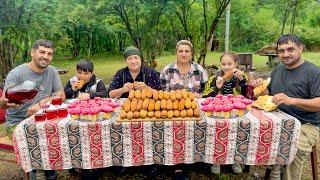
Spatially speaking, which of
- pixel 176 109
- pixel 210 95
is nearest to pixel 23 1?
pixel 210 95

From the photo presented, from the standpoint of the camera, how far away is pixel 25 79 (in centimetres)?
419

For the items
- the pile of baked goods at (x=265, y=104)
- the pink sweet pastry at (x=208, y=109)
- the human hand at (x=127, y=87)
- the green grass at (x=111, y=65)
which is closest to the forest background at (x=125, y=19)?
the green grass at (x=111, y=65)

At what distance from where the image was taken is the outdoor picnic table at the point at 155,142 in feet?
10.6

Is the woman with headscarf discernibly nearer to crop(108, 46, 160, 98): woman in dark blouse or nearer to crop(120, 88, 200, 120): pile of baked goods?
crop(108, 46, 160, 98): woman in dark blouse

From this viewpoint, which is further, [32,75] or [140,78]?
[140,78]

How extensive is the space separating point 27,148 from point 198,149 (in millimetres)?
1545

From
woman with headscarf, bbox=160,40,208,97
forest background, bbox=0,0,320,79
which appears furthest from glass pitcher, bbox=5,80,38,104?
forest background, bbox=0,0,320,79

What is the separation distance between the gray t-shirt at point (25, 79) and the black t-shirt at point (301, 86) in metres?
2.66

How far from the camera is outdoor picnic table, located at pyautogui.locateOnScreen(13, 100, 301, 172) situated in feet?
10.6

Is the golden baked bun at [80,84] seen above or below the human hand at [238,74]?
below

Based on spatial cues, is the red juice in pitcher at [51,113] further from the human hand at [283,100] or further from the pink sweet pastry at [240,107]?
the human hand at [283,100]

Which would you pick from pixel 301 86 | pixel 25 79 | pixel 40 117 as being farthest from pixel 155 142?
pixel 25 79

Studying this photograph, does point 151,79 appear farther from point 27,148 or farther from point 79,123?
point 27,148

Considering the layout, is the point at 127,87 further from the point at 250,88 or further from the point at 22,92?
the point at 250,88
